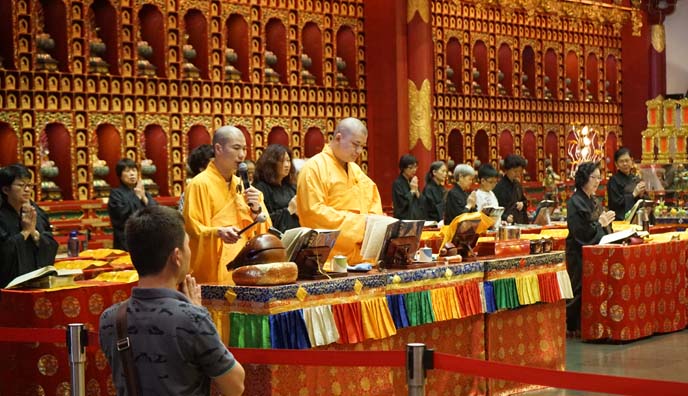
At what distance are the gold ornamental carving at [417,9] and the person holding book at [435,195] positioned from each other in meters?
2.62

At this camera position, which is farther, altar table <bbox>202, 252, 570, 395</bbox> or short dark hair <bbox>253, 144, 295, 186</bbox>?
short dark hair <bbox>253, 144, 295, 186</bbox>

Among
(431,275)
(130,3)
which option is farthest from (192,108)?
(431,275)

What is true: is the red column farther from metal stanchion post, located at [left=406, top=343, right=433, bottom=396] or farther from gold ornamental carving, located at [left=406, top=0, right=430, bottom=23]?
metal stanchion post, located at [left=406, top=343, right=433, bottom=396]

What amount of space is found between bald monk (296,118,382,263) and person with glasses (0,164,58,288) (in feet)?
4.69

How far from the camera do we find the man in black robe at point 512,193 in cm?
1028

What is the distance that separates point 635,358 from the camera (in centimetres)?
702

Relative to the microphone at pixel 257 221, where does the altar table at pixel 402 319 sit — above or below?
below

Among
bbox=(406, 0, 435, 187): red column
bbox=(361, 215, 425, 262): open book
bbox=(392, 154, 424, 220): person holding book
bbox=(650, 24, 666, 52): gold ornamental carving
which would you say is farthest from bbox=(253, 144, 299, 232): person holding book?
bbox=(650, 24, 666, 52): gold ornamental carving

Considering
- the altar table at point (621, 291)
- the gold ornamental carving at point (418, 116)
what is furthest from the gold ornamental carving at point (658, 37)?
the altar table at point (621, 291)

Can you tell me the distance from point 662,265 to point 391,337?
3386mm

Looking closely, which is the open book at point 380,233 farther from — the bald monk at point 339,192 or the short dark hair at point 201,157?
the short dark hair at point 201,157

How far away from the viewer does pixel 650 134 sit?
15.1 metres

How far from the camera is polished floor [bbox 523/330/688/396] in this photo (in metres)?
6.43

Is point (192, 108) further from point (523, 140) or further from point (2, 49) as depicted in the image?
point (523, 140)
